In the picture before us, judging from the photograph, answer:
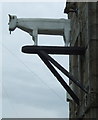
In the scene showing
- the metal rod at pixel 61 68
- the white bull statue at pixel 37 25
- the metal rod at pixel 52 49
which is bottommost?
the metal rod at pixel 61 68

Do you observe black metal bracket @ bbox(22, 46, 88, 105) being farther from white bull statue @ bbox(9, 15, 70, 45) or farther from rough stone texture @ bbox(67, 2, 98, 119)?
white bull statue @ bbox(9, 15, 70, 45)

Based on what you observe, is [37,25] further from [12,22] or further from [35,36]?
[12,22]

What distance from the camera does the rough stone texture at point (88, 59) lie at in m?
18.3

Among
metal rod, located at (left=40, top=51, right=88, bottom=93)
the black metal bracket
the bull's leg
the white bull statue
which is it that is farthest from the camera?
the white bull statue

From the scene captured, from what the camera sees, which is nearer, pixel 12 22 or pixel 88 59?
pixel 88 59

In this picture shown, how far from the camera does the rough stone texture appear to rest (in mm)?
18281

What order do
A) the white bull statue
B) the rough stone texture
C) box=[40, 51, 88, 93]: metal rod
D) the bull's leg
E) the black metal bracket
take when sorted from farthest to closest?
the white bull statue
the bull's leg
the black metal bracket
box=[40, 51, 88, 93]: metal rod
the rough stone texture

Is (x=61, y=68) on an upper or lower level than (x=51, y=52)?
lower

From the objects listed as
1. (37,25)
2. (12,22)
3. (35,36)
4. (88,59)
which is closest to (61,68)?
(88,59)

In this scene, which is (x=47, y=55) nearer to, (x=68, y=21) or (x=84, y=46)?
(x=84, y=46)

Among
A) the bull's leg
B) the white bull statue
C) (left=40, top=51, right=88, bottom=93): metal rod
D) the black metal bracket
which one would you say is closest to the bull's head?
the white bull statue

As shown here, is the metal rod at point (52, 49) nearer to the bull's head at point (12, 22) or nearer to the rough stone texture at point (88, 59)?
the rough stone texture at point (88, 59)

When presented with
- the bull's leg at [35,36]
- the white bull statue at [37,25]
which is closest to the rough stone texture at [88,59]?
the white bull statue at [37,25]

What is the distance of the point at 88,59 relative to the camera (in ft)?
62.4
